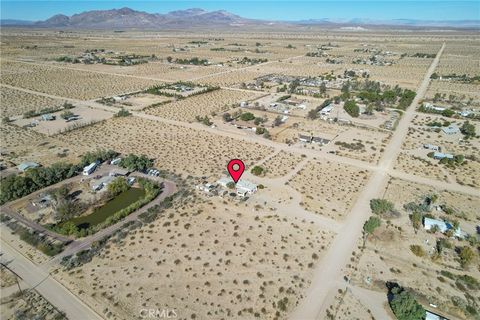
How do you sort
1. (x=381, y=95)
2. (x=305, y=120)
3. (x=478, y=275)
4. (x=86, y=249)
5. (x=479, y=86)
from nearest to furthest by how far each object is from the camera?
(x=478, y=275)
(x=86, y=249)
(x=305, y=120)
(x=381, y=95)
(x=479, y=86)

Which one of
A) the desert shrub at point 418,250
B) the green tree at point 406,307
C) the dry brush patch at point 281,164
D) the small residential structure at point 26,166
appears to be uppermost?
the green tree at point 406,307

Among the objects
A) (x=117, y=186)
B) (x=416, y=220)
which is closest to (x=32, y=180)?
(x=117, y=186)

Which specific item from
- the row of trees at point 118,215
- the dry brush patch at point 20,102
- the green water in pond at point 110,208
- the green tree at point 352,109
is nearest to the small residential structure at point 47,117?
the dry brush patch at point 20,102

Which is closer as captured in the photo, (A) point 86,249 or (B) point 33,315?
(B) point 33,315

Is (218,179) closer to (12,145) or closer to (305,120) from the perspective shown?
(305,120)

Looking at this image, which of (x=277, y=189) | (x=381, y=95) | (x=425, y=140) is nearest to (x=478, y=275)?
(x=277, y=189)

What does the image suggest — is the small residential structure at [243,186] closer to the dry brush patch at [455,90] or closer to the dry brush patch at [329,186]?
the dry brush patch at [329,186]

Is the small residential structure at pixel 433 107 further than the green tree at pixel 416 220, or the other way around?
the small residential structure at pixel 433 107

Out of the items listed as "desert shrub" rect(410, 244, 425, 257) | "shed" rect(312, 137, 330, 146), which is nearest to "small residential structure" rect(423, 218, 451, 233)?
"desert shrub" rect(410, 244, 425, 257)
